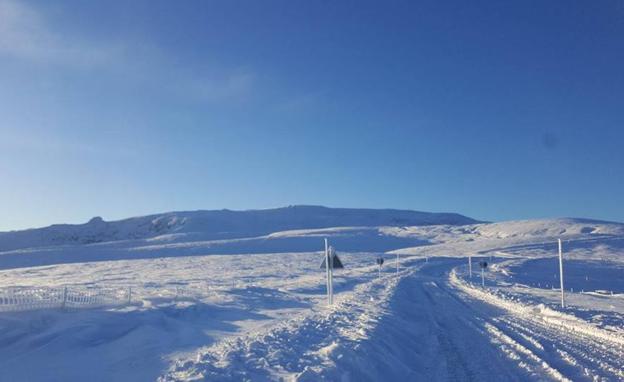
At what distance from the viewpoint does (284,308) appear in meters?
22.5

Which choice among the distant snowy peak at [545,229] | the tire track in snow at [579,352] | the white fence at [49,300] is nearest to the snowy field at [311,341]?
the tire track in snow at [579,352]

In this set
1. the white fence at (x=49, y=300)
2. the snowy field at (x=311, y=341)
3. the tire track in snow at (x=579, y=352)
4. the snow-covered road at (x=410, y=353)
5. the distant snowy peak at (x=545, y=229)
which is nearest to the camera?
the snow-covered road at (x=410, y=353)

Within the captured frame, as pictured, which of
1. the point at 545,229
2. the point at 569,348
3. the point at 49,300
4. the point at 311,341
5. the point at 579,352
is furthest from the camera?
the point at 545,229

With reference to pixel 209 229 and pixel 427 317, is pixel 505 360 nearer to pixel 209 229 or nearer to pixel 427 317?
pixel 427 317

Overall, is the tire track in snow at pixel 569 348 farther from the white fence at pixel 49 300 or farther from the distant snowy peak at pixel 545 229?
the distant snowy peak at pixel 545 229

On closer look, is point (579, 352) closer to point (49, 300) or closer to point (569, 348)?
point (569, 348)

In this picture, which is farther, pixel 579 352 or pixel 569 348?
pixel 569 348

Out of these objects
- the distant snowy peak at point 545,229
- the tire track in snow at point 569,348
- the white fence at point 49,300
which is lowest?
the tire track in snow at point 569,348

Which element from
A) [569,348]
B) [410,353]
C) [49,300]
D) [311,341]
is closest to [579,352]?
[569,348]

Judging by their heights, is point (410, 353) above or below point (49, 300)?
below

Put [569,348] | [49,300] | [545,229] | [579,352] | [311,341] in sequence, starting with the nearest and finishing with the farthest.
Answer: [579,352] < [569,348] < [311,341] < [49,300] < [545,229]

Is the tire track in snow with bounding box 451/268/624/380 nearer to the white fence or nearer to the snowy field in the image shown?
the snowy field

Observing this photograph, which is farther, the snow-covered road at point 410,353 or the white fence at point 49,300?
the white fence at point 49,300

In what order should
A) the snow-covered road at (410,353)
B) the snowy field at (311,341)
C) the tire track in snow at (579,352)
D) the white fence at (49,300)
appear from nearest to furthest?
the snow-covered road at (410,353), the tire track in snow at (579,352), the snowy field at (311,341), the white fence at (49,300)
